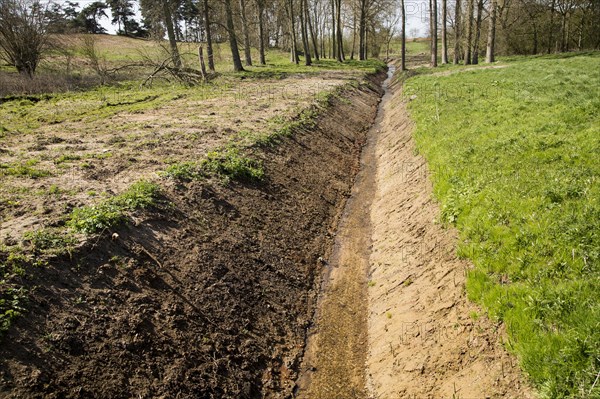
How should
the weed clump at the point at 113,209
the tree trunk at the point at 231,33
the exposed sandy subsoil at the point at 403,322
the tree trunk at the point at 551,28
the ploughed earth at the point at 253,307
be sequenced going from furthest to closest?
the tree trunk at the point at 551,28
the tree trunk at the point at 231,33
the weed clump at the point at 113,209
the exposed sandy subsoil at the point at 403,322
the ploughed earth at the point at 253,307

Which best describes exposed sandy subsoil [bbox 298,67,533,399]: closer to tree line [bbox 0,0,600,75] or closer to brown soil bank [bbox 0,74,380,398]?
brown soil bank [bbox 0,74,380,398]

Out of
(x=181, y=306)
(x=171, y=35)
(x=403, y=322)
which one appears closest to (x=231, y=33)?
(x=171, y=35)

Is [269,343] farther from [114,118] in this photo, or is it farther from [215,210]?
[114,118]

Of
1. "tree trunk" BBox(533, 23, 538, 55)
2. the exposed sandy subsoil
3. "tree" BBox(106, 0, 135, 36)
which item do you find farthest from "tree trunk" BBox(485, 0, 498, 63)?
"tree" BBox(106, 0, 135, 36)

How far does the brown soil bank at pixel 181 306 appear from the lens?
15.9ft

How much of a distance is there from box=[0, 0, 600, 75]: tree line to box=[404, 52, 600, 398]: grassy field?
19457mm

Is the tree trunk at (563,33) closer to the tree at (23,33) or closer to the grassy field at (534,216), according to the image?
the grassy field at (534,216)

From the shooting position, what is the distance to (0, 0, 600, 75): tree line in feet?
77.5

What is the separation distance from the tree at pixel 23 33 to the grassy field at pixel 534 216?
23.7 m

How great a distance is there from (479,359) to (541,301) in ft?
3.66

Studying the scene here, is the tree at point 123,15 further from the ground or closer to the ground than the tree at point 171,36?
further from the ground

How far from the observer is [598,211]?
20.4ft

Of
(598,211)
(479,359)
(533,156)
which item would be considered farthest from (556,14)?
(479,359)

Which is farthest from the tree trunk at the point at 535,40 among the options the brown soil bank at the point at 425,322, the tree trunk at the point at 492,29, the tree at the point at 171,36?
the brown soil bank at the point at 425,322
